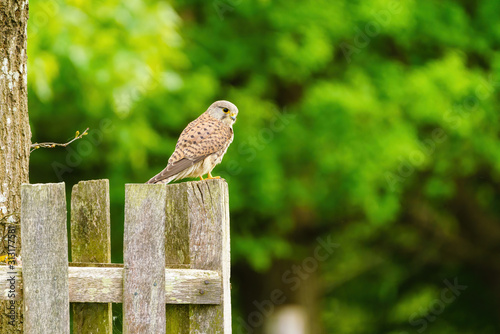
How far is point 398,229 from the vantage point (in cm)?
1475

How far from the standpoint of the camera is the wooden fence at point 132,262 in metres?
2.99

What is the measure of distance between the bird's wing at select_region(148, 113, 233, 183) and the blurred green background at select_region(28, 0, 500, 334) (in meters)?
2.53

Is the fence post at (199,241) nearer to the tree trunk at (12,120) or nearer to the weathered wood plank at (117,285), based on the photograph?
A: the weathered wood plank at (117,285)

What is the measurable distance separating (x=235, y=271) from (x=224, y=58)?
4.26 meters

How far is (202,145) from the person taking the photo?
213 inches

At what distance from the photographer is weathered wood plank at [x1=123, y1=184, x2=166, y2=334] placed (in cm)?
313

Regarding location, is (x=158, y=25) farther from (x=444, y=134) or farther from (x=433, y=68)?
(x=444, y=134)

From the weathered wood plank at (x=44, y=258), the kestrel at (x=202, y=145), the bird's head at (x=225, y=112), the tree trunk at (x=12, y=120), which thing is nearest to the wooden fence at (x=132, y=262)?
the weathered wood plank at (x=44, y=258)

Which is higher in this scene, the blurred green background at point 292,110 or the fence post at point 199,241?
the blurred green background at point 292,110

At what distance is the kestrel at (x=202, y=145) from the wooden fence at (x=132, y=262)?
4.51ft

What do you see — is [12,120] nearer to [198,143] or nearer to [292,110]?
[198,143]

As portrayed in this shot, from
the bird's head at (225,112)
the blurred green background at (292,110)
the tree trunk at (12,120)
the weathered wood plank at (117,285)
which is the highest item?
the blurred green background at (292,110)

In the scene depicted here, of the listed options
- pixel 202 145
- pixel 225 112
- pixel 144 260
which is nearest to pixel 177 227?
pixel 144 260

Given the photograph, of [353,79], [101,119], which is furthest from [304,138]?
[101,119]
